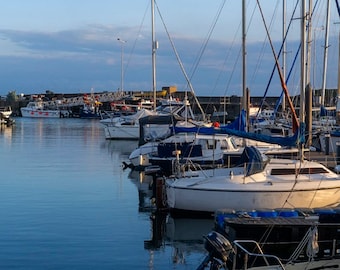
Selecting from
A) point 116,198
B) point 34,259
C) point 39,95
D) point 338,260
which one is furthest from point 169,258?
point 39,95

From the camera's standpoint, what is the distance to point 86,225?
17609 millimetres

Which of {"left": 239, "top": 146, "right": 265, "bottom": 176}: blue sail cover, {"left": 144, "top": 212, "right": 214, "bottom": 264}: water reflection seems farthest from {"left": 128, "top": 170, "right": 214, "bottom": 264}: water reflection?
{"left": 239, "top": 146, "right": 265, "bottom": 176}: blue sail cover

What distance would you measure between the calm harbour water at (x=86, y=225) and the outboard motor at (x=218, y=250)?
2.23m

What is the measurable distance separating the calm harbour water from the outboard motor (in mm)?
2230

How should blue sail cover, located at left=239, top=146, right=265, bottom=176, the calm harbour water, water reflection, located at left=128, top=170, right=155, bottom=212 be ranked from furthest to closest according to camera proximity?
water reflection, located at left=128, top=170, right=155, bottom=212, blue sail cover, located at left=239, top=146, right=265, bottom=176, the calm harbour water

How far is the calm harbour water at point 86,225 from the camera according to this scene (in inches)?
553

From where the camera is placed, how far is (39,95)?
438 feet

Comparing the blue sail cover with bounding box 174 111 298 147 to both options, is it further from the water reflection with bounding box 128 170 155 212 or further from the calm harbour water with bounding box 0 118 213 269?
the calm harbour water with bounding box 0 118 213 269

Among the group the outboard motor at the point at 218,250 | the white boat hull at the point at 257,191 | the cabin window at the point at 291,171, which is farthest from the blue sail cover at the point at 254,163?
the outboard motor at the point at 218,250

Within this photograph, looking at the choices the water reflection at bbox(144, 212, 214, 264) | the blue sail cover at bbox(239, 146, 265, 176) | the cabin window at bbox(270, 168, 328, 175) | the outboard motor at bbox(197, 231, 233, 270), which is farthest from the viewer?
the cabin window at bbox(270, 168, 328, 175)

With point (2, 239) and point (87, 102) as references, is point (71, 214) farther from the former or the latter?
point (87, 102)

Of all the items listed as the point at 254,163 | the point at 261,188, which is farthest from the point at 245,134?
the point at 261,188

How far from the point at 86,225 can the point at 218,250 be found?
7.28 meters

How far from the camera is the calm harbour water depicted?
14039 mm
